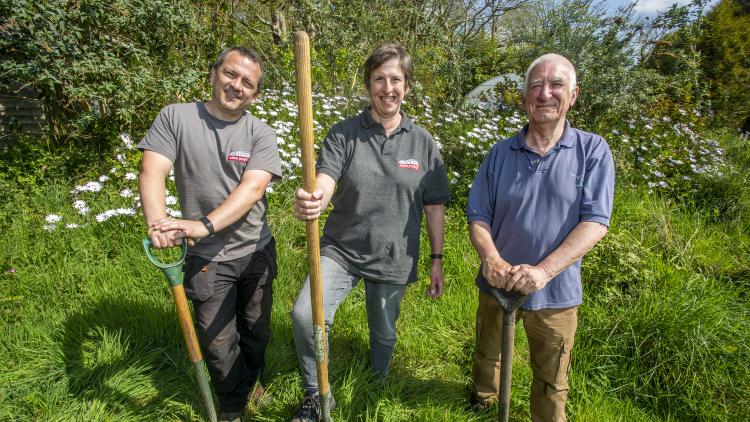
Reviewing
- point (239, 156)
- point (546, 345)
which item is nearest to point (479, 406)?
point (546, 345)

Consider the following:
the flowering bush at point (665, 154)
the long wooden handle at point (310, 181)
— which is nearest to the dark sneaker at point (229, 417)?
the long wooden handle at point (310, 181)

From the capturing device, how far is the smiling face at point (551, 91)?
6.56ft

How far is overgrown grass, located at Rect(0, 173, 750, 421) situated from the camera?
248 centimetres

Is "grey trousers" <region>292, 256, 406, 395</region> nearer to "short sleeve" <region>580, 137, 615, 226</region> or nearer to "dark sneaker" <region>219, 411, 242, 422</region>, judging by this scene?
"dark sneaker" <region>219, 411, 242, 422</region>

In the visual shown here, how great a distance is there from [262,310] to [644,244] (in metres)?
3.57

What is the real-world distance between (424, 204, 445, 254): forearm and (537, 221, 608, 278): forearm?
68cm

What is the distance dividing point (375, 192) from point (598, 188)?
1.05m

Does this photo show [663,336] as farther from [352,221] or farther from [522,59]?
[522,59]

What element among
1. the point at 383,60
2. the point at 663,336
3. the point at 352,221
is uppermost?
the point at 383,60

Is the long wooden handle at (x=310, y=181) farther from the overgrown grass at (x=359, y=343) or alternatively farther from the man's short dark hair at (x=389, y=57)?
the man's short dark hair at (x=389, y=57)

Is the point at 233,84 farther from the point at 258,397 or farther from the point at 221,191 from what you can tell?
the point at 258,397

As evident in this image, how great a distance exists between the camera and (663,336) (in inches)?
113

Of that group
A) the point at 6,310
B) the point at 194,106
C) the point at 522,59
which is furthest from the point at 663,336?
the point at 522,59

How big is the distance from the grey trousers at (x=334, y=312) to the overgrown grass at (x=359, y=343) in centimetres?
20
